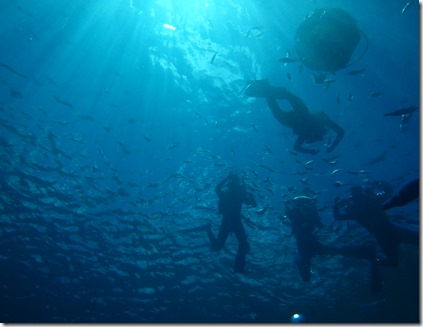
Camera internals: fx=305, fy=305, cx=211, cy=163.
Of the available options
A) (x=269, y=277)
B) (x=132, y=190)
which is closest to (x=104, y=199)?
(x=132, y=190)

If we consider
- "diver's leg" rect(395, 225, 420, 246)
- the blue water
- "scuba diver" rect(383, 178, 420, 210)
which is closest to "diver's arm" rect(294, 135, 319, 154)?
the blue water

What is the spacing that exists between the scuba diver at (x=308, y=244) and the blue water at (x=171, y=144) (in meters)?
0.82

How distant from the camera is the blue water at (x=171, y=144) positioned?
11227 mm

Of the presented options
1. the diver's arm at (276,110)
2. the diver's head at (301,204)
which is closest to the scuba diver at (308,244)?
the diver's head at (301,204)

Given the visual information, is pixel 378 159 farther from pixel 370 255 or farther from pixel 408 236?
pixel 370 255

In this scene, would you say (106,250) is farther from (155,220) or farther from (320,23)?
(320,23)

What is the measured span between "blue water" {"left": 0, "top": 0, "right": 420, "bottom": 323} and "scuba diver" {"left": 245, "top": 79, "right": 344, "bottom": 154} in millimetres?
2114

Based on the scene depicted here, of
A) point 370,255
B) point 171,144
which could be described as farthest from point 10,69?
point 370,255

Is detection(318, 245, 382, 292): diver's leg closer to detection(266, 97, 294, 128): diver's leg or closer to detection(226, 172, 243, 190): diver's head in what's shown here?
detection(226, 172, 243, 190): diver's head

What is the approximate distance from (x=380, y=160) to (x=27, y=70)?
16.1m

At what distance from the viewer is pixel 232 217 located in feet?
42.9

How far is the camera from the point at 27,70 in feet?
42.2

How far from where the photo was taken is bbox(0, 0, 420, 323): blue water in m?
11.2

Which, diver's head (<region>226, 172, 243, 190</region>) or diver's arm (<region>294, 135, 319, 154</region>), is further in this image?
→ diver's head (<region>226, 172, 243, 190</region>)
